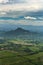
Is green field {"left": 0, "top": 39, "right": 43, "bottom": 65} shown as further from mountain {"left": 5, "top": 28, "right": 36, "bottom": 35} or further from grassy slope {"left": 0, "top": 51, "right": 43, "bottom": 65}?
mountain {"left": 5, "top": 28, "right": 36, "bottom": 35}

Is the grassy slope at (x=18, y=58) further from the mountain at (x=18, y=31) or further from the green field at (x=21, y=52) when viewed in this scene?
the mountain at (x=18, y=31)

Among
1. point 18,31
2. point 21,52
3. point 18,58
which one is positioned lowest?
point 18,58

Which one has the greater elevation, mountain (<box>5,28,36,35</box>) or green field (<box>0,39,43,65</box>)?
mountain (<box>5,28,36,35</box>)

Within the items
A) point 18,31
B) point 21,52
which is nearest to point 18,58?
point 21,52

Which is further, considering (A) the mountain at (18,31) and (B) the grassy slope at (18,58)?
(A) the mountain at (18,31)

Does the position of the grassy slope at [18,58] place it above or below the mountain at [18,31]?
below

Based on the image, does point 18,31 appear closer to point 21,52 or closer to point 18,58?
point 21,52

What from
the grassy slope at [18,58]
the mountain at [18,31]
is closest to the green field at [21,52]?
the grassy slope at [18,58]

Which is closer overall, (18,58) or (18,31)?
(18,58)

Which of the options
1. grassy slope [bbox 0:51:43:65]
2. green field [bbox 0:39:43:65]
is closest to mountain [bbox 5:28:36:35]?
green field [bbox 0:39:43:65]

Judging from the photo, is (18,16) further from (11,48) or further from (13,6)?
(11,48)

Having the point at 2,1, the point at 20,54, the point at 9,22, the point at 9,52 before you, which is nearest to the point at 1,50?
the point at 9,52
